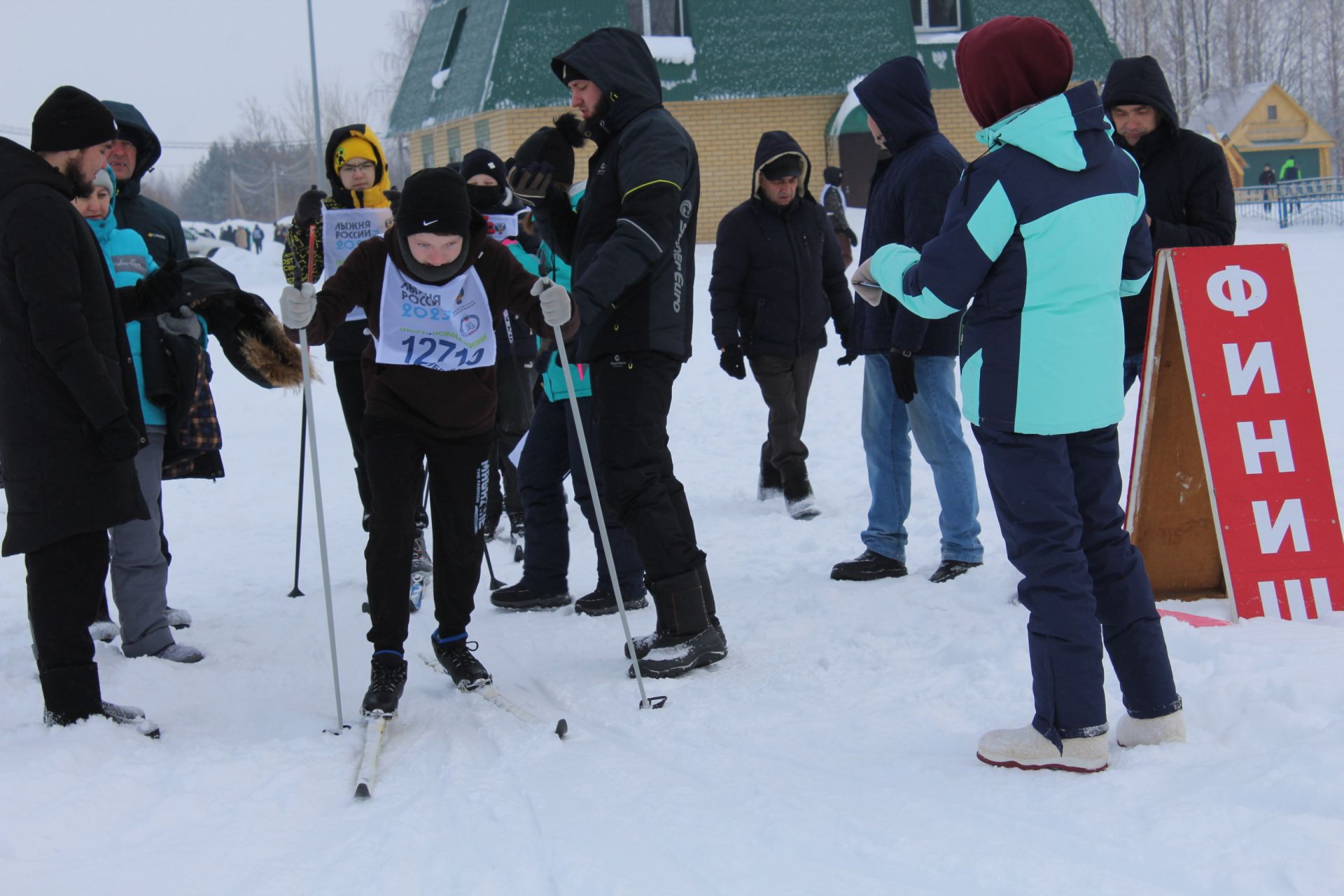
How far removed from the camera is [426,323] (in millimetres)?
3998

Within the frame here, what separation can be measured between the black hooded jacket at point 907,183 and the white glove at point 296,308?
7.74 feet

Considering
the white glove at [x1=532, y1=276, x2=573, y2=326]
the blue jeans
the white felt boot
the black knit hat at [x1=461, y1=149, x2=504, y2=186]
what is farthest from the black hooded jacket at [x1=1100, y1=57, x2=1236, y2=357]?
the black knit hat at [x1=461, y1=149, x2=504, y2=186]

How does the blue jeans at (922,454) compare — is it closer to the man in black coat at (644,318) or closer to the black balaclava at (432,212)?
the man in black coat at (644,318)

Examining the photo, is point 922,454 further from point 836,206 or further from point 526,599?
point 836,206

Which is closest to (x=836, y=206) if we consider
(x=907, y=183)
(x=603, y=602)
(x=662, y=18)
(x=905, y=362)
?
(x=662, y=18)

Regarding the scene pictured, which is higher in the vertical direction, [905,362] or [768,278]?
[768,278]

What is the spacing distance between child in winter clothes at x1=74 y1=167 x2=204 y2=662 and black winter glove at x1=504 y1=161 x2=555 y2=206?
1548mm

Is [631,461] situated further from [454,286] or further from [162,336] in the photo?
[162,336]

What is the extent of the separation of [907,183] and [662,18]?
1887 centimetres

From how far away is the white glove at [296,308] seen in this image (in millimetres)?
3775

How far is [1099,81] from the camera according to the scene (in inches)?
880

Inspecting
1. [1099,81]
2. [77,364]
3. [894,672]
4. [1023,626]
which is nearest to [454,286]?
[77,364]

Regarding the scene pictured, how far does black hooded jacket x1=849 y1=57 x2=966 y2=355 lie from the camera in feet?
16.6

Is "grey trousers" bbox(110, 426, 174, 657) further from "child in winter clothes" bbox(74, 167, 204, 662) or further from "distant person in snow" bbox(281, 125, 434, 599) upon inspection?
"distant person in snow" bbox(281, 125, 434, 599)
